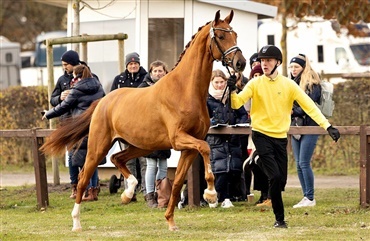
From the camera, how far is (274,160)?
434 inches

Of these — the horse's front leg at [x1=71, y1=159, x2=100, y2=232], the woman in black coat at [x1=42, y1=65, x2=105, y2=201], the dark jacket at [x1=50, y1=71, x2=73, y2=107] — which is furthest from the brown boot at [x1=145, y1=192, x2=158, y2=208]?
the dark jacket at [x1=50, y1=71, x2=73, y2=107]

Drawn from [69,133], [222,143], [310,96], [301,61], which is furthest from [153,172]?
[301,61]

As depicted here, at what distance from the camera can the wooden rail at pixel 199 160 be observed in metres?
12.9

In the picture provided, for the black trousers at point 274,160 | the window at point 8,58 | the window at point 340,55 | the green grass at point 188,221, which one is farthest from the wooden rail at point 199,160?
the window at point 8,58

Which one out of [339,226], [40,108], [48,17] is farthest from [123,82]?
[48,17]

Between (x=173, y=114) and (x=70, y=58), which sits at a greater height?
(x=70, y=58)

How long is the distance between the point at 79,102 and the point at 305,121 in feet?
10.9

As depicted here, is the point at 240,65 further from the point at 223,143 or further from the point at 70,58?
the point at 70,58

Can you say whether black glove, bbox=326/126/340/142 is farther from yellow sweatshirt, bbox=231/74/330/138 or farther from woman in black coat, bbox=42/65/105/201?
woman in black coat, bbox=42/65/105/201

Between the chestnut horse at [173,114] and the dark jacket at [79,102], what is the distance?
2.01 metres

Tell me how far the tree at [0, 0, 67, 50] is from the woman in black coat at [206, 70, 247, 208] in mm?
31258

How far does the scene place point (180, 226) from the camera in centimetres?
1186

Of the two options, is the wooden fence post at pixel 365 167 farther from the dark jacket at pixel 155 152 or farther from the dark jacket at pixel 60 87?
the dark jacket at pixel 60 87

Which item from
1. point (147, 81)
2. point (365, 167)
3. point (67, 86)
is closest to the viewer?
A: point (365, 167)
